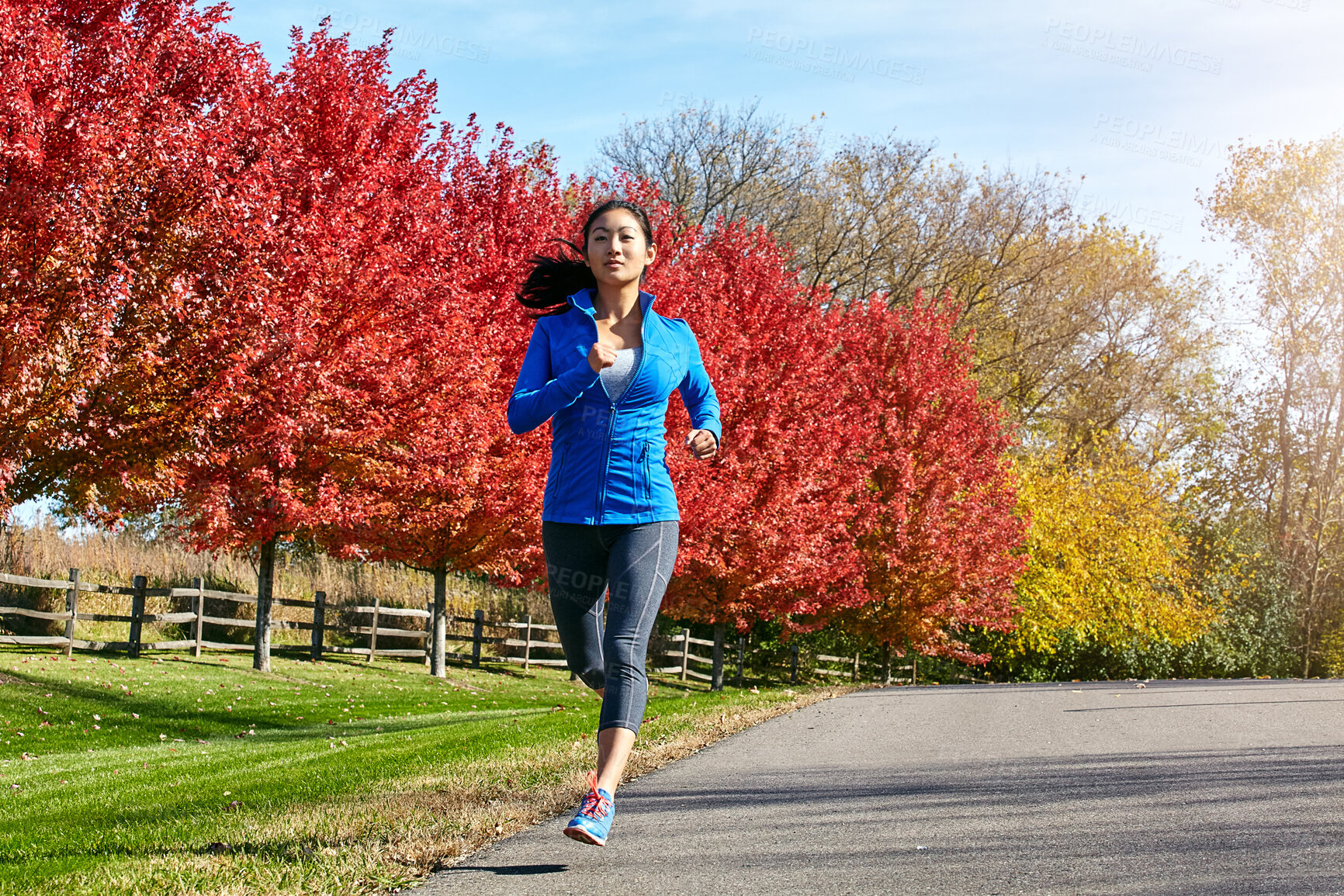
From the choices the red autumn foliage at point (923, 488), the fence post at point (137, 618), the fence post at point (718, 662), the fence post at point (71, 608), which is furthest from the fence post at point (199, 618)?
the red autumn foliage at point (923, 488)

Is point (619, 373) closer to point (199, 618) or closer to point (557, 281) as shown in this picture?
point (557, 281)

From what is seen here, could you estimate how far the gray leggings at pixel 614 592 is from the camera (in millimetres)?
3773

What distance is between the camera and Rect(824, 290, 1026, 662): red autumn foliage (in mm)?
20266

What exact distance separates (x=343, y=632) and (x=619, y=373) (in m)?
21.6

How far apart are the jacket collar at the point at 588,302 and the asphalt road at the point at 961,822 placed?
6.42 ft

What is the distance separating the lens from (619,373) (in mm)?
3859

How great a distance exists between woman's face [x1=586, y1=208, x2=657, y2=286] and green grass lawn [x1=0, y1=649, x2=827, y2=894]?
7.05ft

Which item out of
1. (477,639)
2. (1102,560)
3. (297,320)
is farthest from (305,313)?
(1102,560)

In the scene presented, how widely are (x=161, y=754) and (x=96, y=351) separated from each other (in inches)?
136

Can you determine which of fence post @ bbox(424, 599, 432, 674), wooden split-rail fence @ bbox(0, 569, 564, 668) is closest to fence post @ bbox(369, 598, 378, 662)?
wooden split-rail fence @ bbox(0, 569, 564, 668)

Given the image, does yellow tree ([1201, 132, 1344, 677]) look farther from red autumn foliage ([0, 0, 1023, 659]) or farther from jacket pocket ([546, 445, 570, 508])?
jacket pocket ([546, 445, 570, 508])

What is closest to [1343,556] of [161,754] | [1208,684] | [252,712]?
[1208,684]

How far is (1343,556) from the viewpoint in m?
36.2

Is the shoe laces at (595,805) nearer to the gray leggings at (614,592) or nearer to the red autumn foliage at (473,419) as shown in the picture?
the gray leggings at (614,592)
